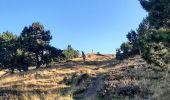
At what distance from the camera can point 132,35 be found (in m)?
90.2

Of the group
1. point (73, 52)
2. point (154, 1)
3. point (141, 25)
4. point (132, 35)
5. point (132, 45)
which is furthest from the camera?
point (73, 52)

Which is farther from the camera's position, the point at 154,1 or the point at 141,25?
the point at 141,25

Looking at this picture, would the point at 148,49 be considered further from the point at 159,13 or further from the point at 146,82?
the point at 146,82

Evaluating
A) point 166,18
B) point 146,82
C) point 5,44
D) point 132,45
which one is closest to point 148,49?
point 166,18

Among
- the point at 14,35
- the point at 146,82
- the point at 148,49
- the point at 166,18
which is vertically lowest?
the point at 146,82

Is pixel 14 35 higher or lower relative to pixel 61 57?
higher

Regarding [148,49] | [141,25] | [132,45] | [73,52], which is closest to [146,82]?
[148,49]

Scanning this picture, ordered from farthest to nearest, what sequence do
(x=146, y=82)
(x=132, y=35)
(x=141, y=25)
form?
(x=132, y=35) < (x=141, y=25) < (x=146, y=82)

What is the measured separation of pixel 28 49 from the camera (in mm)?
88375

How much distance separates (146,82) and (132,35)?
59864 millimetres

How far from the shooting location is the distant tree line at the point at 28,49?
8588 centimetres

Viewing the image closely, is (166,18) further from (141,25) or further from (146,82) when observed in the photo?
(141,25)

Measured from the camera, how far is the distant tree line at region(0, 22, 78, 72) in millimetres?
85875

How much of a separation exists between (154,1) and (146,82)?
11.0m
